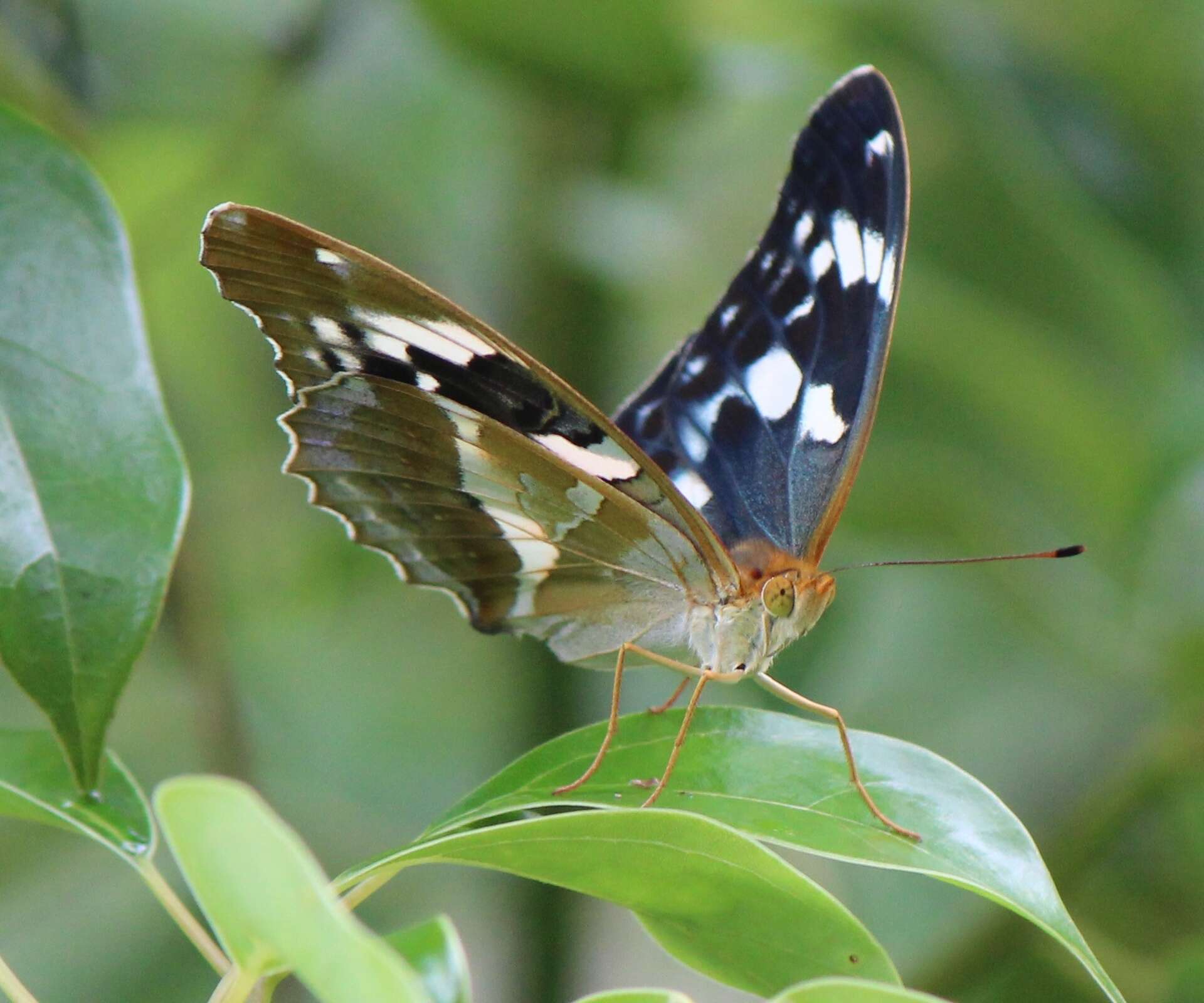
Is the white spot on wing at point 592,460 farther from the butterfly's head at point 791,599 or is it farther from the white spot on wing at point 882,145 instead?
the white spot on wing at point 882,145

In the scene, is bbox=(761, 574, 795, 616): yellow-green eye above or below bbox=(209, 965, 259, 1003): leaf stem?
above

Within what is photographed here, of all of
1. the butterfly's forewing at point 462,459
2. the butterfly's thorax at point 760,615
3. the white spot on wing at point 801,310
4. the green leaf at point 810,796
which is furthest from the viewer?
the white spot on wing at point 801,310

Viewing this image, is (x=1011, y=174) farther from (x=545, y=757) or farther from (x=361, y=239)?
(x=545, y=757)

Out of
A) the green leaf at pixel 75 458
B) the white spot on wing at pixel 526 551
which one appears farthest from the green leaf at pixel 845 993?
the white spot on wing at pixel 526 551

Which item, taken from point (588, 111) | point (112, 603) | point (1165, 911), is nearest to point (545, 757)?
point (112, 603)

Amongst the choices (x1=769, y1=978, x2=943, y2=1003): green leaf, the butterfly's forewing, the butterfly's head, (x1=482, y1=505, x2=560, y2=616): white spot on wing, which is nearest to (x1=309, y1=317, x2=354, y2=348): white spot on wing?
the butterfly's forewing

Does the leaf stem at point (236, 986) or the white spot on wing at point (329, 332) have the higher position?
the white spot on wing at point (329, 332)

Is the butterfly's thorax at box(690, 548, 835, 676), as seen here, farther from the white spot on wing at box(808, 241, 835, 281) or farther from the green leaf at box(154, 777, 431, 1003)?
the green leaf at box(154, 777, 431, 1003)
